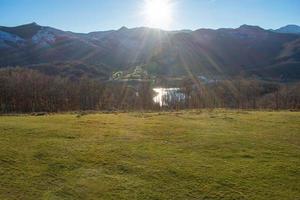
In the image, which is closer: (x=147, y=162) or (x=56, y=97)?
(x=147, y=162)

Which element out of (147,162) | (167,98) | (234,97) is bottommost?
(147,162)

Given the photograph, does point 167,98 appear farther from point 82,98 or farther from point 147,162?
point 147,162

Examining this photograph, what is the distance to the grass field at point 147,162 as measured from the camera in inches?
601

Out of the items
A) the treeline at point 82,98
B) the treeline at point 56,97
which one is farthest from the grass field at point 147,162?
the treeline at point 56,97

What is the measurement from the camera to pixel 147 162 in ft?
61.9

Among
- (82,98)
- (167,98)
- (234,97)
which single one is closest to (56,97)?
(82,98)

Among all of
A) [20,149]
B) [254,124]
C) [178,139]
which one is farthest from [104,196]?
[254,124]

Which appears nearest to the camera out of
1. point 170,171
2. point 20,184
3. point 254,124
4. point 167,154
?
point 20,184

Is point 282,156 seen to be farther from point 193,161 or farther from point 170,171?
point 170,171

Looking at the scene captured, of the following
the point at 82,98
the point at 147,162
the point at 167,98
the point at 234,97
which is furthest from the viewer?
the point at 234,97

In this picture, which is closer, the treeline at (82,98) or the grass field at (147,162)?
the grass field at (147,162)

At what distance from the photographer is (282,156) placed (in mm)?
20562

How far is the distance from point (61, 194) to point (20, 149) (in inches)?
289

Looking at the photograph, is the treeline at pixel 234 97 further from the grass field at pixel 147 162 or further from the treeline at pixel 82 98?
the grass field at pixel 147 162
